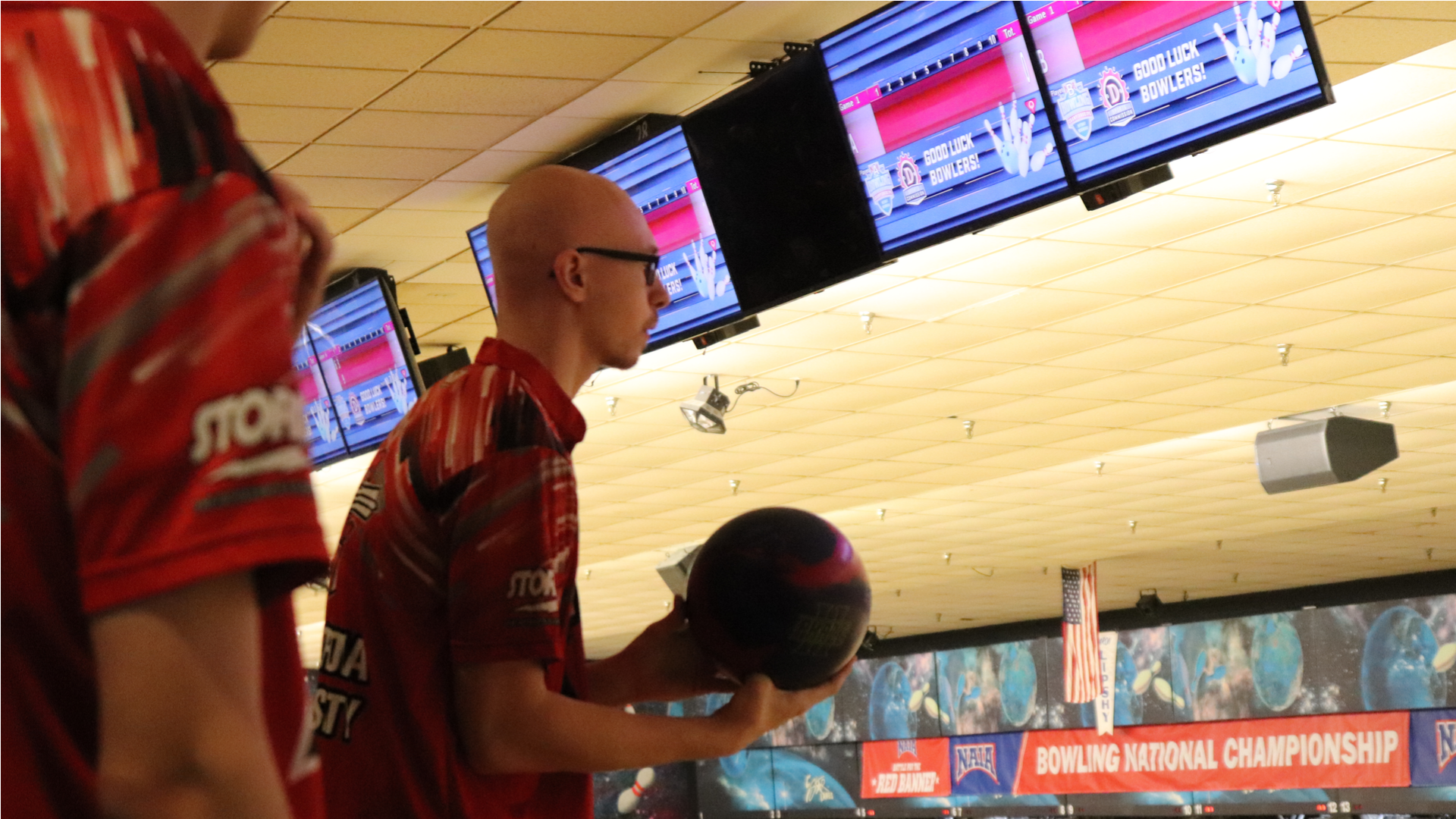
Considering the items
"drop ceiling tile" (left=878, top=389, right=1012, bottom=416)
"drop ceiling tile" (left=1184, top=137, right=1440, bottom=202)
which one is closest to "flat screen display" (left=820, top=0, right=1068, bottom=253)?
"drop ceiling tile" (left=1184, top=137, right=1440, bottom=202)

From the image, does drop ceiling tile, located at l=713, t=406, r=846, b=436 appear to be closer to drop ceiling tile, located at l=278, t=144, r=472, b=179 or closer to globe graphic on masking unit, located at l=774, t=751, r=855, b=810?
drop ceiling tile, located at l=278, t=144, r=472, b=179

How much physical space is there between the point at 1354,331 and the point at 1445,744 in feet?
25.4

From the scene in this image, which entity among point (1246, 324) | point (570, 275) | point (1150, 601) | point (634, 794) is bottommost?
point (634, 794)

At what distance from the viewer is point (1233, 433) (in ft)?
37.7

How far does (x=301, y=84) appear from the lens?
543cm

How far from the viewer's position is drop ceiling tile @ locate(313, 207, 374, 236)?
668 centimetres

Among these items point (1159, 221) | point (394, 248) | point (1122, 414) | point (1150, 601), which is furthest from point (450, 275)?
point (1150, 601)

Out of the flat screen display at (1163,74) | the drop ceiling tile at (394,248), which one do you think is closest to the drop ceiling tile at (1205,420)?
the drop ceiling tile at (394,248)

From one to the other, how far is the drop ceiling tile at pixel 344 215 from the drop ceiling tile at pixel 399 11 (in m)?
1.78

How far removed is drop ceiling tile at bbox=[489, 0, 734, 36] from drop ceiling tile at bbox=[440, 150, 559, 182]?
1.11 metres

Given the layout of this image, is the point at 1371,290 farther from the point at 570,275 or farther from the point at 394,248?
the point at 570,275

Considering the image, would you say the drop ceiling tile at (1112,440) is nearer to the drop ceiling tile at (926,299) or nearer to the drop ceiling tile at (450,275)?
the drop ceiling tile at (926,299)

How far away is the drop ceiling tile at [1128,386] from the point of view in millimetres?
9914

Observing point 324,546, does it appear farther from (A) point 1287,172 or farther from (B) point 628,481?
(B) point 628,481
